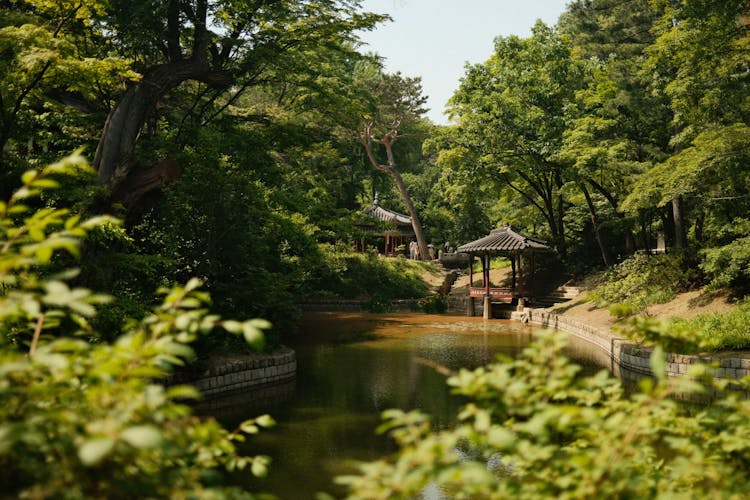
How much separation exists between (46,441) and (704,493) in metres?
2.41

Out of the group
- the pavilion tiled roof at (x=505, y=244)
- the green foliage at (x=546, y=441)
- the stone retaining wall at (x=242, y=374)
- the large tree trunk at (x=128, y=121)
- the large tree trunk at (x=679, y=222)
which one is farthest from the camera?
the pavilion tiled roof at (x=505, y=244)

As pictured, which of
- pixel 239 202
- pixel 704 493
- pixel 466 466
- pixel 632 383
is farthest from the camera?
pixel 239 202

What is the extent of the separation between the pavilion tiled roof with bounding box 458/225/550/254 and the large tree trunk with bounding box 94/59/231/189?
51.7 feet

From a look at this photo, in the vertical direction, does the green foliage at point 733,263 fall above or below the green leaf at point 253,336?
above

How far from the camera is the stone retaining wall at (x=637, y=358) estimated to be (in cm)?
1116

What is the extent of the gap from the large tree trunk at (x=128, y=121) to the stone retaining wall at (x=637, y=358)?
10.7 metres

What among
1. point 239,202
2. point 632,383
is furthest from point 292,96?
point 632,383

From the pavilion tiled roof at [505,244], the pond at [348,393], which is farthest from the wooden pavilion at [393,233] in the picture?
the pond at [348,393]

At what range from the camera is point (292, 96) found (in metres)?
33.1

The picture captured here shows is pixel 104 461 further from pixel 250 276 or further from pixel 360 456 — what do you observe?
→ pixel 250 276

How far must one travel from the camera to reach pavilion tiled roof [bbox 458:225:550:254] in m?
25.2

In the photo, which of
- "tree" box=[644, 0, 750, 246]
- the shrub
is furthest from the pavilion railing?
the shrub

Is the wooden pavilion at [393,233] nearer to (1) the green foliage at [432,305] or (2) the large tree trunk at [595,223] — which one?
(1) the green foliage at [432,305]

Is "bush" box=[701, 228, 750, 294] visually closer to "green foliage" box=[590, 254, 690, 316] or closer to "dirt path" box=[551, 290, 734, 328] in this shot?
"dirt path" box=[551, 290, 734, 328]
